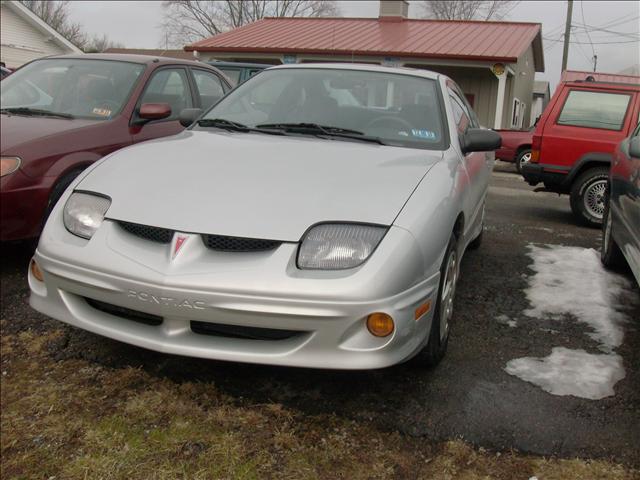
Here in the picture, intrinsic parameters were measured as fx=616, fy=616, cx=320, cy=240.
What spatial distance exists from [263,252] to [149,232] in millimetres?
535

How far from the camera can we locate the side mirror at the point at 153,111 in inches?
193

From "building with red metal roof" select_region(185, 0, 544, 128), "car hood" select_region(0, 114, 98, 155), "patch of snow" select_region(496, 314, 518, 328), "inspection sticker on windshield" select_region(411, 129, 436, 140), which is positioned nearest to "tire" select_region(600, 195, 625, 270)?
"patch of snow" select_region(496, 314, 518, 328)

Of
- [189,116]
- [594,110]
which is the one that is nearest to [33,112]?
[189,116]

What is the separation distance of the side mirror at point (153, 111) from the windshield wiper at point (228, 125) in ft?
3.58

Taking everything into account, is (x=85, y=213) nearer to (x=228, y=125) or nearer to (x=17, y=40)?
(x=228, y=125)

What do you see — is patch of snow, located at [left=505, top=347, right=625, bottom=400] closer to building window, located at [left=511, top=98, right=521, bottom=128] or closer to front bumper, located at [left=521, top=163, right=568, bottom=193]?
front bumper, located at [left=521, top=163, right=568, bottom=193]

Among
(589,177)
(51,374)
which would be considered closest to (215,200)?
(51,374)

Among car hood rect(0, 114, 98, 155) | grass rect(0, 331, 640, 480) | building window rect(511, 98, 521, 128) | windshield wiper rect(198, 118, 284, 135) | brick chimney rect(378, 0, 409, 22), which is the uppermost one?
brick chimney rect(378, 0, 409, 22)

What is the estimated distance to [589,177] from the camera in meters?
7.40

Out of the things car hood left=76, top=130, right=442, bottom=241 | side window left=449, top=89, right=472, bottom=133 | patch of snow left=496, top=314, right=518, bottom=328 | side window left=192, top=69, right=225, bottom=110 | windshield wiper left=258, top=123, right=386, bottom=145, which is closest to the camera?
car hood left=76, top=130, right=442, bottom=241

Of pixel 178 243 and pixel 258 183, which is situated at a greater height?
pixel 258 183

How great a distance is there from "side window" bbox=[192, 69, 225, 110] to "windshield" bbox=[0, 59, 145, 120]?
0.74 m

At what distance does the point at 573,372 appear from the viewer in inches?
124

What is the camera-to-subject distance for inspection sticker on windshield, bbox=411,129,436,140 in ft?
11.8
